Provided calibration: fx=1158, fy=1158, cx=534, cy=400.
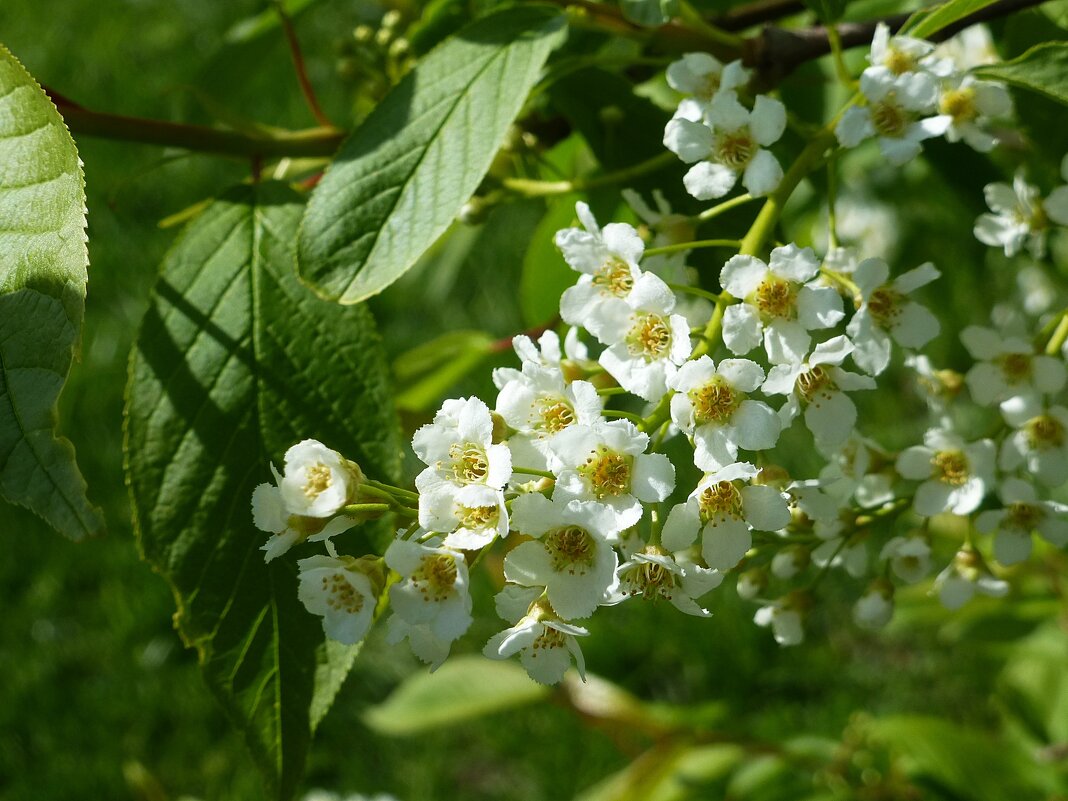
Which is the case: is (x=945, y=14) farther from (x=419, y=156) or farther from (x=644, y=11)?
(x=419, y=156)

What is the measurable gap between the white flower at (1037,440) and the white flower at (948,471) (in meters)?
0.03

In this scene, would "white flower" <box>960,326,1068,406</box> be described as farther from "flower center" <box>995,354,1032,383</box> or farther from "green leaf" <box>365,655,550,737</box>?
"green leaf" <box>365,655,550,737</box>

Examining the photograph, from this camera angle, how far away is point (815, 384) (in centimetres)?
97

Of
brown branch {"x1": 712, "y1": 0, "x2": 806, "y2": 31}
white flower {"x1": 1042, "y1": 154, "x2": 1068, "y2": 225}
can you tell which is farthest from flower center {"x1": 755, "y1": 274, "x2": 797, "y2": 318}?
brown branch {"x1": 712, "y1": 0, "x2": 806, "y2": 31}

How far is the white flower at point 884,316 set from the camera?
95cm

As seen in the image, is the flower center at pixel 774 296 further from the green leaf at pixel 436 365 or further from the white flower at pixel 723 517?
the green leaf at pixel 436 365

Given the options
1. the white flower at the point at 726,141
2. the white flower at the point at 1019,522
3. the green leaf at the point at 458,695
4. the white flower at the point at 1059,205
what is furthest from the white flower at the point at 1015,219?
the green leaf at the point at 458,695

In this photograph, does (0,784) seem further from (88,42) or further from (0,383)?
(88,42)

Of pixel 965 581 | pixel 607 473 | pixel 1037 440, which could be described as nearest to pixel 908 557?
pixel 965 581

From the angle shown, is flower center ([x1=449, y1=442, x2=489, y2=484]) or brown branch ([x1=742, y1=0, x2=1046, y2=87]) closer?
flower center ([x1=449, y1=442, x2=489, y2=484])

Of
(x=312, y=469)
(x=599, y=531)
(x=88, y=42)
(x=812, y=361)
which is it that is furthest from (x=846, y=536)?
(x=88, y=42)

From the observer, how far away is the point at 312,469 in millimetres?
856

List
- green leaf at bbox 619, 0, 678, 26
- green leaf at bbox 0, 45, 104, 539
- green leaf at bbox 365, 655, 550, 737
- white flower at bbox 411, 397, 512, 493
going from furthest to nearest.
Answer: green leaf at bbox 365, 655, 550, 737, green leaf at bbox 619, 0, 678, 26, white flower at bbox 411, 397, 512, 493, green leaf at bbox 0, 45, 104, 539

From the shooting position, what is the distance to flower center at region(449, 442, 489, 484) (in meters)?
0.86
